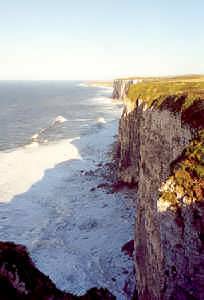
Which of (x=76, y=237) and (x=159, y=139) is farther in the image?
(x=76, y=237)

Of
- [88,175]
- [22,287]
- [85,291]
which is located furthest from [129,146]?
[22,287]

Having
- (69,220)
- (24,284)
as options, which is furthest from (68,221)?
(24,284)

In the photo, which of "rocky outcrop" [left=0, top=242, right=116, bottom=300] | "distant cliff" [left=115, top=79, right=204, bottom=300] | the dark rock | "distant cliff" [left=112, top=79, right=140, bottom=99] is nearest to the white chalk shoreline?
the dark rock

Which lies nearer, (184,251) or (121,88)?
(184,251)

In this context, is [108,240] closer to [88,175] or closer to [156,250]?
[156,250]

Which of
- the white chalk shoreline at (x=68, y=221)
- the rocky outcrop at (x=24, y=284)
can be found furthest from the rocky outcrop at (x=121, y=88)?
the rocky outcrop at (x=24, y=284)

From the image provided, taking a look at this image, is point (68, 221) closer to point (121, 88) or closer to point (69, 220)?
point (69, 220)
